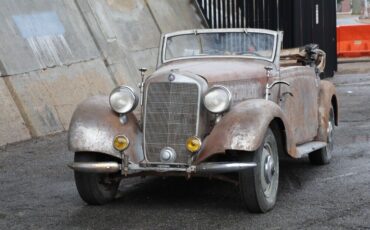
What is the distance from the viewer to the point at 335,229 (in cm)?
620

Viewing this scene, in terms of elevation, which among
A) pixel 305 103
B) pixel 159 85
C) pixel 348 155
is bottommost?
pixel 348 155

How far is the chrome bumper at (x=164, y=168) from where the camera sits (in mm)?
6539

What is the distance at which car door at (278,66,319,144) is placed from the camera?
818 cm

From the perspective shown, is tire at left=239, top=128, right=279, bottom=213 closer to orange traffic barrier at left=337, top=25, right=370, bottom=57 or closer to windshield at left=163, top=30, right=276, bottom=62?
windshield at left=163, top=30, right=276, bottom=62

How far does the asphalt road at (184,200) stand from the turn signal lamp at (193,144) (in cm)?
58

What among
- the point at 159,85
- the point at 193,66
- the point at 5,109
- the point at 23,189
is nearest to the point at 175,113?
the point at 159,85

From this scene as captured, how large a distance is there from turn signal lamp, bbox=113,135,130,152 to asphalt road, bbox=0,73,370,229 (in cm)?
59

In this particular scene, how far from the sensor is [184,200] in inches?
296

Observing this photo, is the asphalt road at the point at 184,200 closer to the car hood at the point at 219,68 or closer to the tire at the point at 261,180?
the tire at the point at 261,180

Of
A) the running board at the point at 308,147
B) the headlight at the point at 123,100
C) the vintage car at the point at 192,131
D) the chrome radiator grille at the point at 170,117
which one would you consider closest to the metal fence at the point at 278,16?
the running board at the point at 308,147

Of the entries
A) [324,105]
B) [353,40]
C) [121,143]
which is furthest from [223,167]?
[353,40]

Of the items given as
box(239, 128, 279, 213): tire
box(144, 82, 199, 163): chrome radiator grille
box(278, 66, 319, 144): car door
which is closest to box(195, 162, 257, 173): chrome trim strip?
box(239, 128, 279, 213): tire

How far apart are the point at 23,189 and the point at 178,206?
1.95 m

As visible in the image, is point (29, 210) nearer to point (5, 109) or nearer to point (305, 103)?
point (305, 103)
